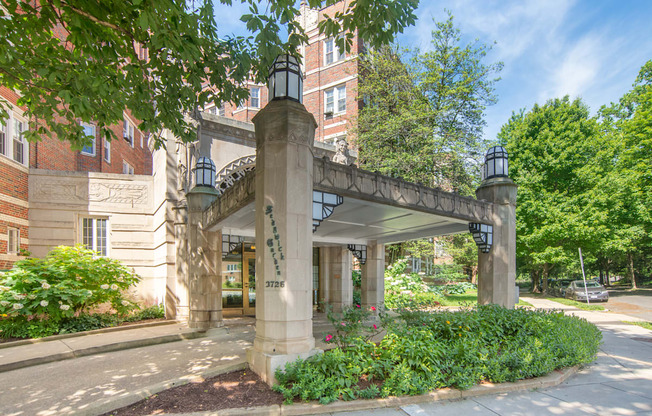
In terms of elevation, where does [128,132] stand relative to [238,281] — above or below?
above

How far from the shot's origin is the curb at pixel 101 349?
7.50 meters

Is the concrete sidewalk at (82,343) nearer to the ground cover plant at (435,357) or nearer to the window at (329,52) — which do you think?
the ground cover plant at (435,357)

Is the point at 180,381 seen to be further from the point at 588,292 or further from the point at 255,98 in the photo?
the point at 255,98

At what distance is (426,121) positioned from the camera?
23.8 meters

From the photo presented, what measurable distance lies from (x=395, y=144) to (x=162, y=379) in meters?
20.7

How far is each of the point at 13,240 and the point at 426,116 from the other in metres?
20.9

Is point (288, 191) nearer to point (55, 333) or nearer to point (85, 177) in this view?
point (55, 333)

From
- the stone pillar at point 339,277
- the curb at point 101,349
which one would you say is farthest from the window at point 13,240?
the stone pillar at point 339,277

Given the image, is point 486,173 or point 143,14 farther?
point 486,173

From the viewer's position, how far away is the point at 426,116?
2267cm

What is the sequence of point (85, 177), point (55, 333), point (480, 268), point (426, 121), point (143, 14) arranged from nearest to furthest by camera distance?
1. point (143, 14)
2. point (55, 333)
3. point (480, 268)
4. point (85, 177)
5. point (426, 121)

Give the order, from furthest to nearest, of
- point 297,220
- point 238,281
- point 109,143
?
point 109,143 < point 238,281 < point 297,220

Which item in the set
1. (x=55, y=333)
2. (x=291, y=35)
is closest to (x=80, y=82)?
(x=291, y=35)

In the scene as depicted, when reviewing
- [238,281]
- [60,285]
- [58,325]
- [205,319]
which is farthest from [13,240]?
[238,281]
